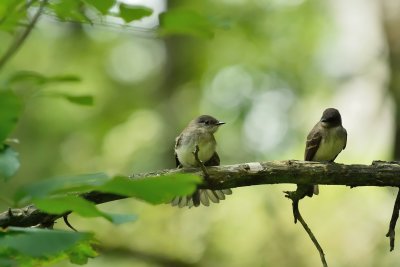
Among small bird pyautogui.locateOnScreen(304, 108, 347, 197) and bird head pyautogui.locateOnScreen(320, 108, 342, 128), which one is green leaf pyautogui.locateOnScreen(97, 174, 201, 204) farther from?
bird head pyautogui.locateOnScreen(320, 108, 342, 128)

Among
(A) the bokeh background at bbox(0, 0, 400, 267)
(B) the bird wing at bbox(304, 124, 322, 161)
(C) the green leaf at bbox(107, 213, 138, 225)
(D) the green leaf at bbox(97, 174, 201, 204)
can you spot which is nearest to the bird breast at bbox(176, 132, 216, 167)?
(B) the bird wing at bbox(304, 124, 322, 161)

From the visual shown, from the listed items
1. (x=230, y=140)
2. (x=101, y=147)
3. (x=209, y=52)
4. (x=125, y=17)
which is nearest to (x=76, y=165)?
(x=101, y=147)

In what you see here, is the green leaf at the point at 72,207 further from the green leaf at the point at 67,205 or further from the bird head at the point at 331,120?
the bird head at the point at 331,120

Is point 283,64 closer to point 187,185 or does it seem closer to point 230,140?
point 230,140

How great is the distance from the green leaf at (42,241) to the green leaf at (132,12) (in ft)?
3.23

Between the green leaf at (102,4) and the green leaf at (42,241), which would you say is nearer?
the green leaf at (42,241)

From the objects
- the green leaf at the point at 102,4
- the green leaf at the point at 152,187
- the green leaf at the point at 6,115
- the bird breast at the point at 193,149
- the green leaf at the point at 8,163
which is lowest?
the bird breast at the point at 193,149

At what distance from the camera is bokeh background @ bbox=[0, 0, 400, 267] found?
9.10 metres

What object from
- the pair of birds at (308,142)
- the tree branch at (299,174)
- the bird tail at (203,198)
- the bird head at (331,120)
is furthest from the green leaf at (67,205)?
the bird head at (331,120)

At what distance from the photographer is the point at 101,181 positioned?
1.22 meters

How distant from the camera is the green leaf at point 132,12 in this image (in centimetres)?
206

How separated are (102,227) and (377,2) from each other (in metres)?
5.19

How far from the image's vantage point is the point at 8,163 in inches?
60.1

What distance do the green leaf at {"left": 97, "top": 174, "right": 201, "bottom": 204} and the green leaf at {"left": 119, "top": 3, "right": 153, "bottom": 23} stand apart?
0.97m
